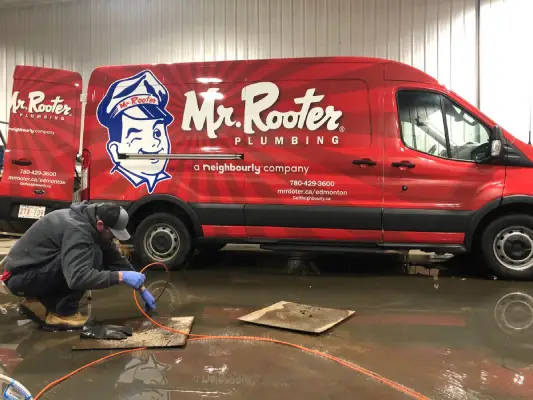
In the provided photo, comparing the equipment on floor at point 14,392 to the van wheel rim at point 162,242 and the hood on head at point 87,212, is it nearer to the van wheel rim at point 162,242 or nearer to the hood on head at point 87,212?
the hood on head at point 87,212

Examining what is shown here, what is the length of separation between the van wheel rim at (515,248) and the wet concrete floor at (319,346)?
0.23 metres

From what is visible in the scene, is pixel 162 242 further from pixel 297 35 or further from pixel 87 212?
pixel 297 35

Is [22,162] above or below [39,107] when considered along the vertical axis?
below

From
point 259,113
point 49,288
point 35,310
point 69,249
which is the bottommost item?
point 35,310

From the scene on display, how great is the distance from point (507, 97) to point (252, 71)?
491cm

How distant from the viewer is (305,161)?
15.2 ft

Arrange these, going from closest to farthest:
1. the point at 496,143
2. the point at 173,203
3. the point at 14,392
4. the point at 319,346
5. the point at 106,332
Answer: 1. the point at 14,392
2. the point at 319,346
3. the point at 106,332
4. the point at 496,143
5. the point at 173,203

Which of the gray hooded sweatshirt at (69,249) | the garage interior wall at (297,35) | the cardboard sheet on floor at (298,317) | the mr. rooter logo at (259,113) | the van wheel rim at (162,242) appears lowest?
the cardboard sheet on floor at (298,317)

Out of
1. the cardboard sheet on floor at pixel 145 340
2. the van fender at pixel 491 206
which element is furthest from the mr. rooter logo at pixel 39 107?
the van fender at pixel 491 206

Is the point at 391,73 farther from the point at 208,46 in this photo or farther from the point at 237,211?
the point at 208,46

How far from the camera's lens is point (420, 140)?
453 cm

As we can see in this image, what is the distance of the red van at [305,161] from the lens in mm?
4473

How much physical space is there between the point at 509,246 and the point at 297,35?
5.42 metres

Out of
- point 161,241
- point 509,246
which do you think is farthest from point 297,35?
point 509,246
